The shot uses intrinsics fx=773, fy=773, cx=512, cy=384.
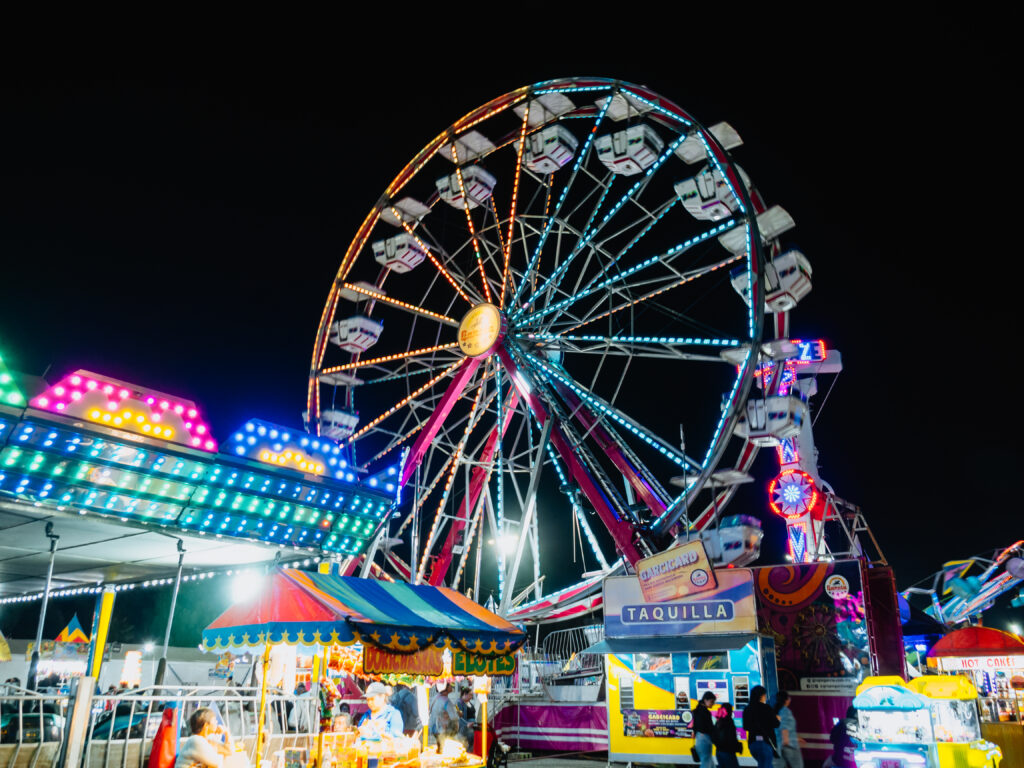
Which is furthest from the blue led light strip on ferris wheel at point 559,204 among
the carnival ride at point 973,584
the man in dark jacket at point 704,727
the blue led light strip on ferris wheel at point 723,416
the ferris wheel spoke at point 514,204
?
the carnival ride at point 973,584

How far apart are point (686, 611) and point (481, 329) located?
8.29m

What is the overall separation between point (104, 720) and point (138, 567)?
4.86 meters

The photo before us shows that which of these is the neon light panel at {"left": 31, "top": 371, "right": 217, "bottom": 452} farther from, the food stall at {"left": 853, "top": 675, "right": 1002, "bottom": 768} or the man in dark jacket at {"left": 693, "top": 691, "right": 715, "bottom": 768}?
the food stall at {"left": 853, "top": 675, "right": 1002, "bottom": 768}

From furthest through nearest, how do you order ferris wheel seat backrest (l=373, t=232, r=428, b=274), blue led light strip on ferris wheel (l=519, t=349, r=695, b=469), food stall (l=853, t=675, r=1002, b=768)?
ferris wheel seat backrest (l=373, t=232, r=428, b=274)
blue led light strip on ferris wheel (l=519, t=349, r=695, b=469)
food stall (l=853, t=675, r=1002, b=768)

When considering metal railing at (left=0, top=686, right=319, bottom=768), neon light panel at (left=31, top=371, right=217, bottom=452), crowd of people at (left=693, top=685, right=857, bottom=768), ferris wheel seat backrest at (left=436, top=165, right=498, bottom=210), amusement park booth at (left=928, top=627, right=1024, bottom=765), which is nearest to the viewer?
metal railing at (left=0, top=686, right=319, bottom=768)

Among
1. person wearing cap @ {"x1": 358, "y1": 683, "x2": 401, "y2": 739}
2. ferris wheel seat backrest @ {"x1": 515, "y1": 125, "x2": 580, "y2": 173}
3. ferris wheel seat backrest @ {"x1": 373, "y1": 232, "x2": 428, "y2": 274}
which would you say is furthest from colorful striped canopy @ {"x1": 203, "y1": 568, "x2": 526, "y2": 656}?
ferris wheel seat backrest @ {"x1": 515, "y1": 125, "x2": 580, "y2": 173}

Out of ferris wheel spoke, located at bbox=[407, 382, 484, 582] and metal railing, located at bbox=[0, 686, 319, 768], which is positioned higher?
ferris wheel spoke, located at bbox=[407, 382, 484, 582]

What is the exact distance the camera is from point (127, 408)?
11.4 metres

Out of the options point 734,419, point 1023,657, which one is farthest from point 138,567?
point 1023,657

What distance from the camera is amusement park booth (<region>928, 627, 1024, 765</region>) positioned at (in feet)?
61.4

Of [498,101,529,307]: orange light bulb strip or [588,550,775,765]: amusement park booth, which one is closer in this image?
[588,550,775,765]: amusement park booth

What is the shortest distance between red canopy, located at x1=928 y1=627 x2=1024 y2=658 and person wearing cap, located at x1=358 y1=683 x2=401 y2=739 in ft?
60.8

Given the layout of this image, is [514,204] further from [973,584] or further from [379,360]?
[973,584]

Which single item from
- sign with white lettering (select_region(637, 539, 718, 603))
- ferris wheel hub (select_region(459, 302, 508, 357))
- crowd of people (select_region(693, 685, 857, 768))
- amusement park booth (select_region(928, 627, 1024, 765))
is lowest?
crowd of people (select_region(693, 685, 857, 768))
